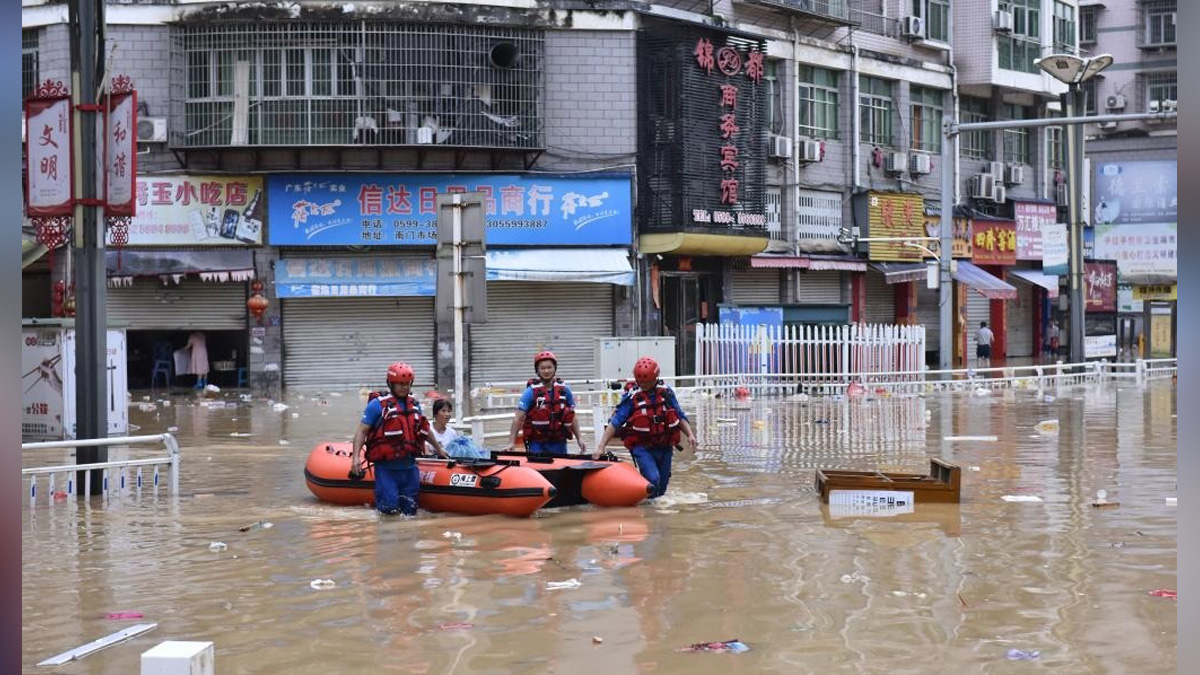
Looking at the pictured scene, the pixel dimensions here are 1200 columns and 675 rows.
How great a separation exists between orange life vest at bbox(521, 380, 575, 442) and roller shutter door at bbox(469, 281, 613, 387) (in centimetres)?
1818

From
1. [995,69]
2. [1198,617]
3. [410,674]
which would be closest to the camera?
[1198,617]

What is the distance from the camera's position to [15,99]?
3088 mm

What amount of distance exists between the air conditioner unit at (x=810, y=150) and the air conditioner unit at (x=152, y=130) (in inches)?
617

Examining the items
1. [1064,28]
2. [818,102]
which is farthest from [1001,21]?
[818,102]

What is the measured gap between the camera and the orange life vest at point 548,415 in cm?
1430

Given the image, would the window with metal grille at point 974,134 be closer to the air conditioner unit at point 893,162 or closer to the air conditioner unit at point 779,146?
the air conditioner unit at point 893,162

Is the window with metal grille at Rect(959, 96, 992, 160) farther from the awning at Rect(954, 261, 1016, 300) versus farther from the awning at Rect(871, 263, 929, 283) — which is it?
the awning at Rect(871, 263, 929, 283)

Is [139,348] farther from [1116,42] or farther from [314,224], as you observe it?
[1116,42]

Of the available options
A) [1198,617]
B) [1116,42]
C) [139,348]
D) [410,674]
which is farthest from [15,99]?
[1116,42]

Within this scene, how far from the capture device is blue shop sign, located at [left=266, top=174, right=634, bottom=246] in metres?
31.5

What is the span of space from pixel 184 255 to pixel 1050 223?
89.9ft

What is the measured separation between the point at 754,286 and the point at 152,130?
15.1 meters

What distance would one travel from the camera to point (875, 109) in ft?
133

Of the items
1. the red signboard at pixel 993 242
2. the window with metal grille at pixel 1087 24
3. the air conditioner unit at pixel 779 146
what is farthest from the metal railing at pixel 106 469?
the window with metal grille at pixel 1087 24
